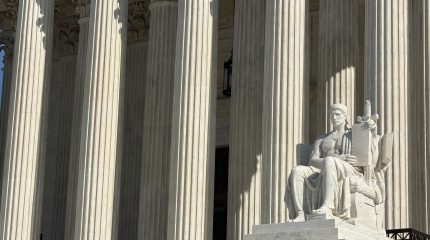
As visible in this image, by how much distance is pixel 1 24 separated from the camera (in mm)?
64250

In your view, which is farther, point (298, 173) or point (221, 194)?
point (221, 194)

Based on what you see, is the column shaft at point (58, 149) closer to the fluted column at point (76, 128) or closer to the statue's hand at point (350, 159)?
the fluted column at point (76, 128)

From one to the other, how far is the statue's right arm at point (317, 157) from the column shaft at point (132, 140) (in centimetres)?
2453

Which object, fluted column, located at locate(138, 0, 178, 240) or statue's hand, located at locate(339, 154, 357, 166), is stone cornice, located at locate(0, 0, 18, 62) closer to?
fluted column, located at locate(138, 0, 178, 240)

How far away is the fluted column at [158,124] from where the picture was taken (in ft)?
158

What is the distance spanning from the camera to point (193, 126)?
143ft

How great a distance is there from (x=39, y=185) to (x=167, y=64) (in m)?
8.05

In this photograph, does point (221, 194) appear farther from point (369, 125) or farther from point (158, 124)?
point (369, 125)

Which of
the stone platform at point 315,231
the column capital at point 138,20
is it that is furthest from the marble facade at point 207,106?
the stone platform at point 315,231

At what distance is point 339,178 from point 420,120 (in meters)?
12.4

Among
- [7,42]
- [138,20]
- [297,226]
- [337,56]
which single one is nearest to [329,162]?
[297,226]

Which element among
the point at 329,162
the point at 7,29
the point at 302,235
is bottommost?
the point at 302,235

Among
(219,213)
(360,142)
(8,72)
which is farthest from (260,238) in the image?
(8,72)

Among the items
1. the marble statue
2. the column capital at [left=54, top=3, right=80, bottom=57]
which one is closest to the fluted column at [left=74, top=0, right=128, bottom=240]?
the column capital at [left=54, top=3, right=80, bottom=57]
